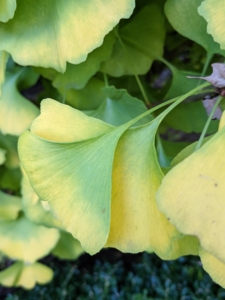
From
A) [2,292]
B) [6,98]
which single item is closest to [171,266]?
[2,292]

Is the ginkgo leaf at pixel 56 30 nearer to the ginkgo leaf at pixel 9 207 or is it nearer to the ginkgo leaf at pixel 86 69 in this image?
the ginkgo leaf at pixel 86 69

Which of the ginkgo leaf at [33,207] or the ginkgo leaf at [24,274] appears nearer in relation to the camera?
the ginkgo leaf at [33,207]

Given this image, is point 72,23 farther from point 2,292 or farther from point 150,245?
point 2,292

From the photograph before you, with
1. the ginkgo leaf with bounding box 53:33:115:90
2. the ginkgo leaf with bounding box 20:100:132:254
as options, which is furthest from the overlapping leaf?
the ginkgo leaf with bounding box 53:33:115:90

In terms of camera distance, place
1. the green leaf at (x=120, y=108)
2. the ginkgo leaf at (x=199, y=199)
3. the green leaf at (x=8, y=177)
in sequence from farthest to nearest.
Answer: the green leaf at (x=8, y=177)
the green leaf at (x=120, y=108)
the ginkgo leaf at (x=199, y=199)

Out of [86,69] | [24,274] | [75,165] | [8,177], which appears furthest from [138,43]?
[24,274]

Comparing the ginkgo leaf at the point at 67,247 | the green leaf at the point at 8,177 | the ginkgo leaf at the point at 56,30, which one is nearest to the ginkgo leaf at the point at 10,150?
the green leaf at the point at 8,177

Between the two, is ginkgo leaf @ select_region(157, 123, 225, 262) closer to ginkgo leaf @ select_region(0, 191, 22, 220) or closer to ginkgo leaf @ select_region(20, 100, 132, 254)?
ginkgo leaf @ select_region(20, 100, 132, 254)
